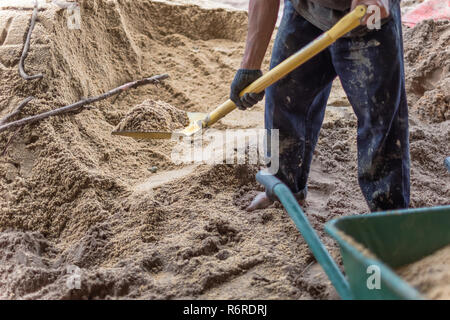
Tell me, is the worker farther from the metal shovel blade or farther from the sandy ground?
the metal shovel blade

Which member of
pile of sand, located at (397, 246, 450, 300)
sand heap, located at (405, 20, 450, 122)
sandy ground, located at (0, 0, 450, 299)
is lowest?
pile of sand, located at (397, 246, 450, 300)

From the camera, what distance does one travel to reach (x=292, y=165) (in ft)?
6.67

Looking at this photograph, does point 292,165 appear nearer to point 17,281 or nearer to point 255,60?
point 255,60

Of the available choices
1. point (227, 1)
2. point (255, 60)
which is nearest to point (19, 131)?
point (255, 60)

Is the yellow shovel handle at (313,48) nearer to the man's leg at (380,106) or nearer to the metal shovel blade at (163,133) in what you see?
the man's leg at (380,106)

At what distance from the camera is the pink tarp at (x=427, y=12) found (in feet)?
12.3

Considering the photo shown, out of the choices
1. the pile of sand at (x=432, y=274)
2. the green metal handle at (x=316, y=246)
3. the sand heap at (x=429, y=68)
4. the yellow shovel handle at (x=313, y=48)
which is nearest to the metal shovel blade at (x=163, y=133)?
the yellow shovel handle at (x=313, y=48)

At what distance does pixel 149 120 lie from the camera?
263 cm

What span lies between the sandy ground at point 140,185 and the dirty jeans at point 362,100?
0.32 m

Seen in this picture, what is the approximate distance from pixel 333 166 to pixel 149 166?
1.10m

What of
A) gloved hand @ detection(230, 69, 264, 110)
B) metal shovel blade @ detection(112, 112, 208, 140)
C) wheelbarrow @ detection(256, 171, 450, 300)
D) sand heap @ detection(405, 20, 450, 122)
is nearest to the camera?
wheelbarrow @ detection(256, 171, 450, 300)

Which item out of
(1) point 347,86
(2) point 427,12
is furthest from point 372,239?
(2) point 427,12

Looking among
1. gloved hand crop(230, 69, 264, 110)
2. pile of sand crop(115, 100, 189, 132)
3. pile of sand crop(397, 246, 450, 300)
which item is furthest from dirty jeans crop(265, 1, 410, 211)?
pile of sand crop(115, 100, 189, 132)

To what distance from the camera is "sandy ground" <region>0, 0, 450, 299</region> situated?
1542 millimetres
